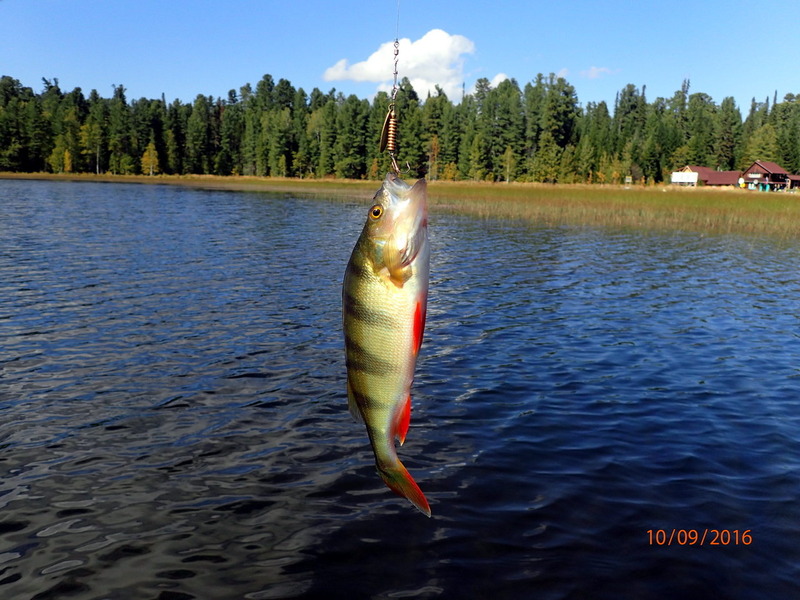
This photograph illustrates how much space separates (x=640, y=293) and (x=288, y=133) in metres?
126

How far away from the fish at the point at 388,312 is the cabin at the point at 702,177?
131641 mm

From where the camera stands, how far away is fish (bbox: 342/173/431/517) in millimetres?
2746

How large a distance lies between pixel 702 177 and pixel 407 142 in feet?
207

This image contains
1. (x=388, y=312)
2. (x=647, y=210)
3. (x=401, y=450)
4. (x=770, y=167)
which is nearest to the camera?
(x=388, y=312)

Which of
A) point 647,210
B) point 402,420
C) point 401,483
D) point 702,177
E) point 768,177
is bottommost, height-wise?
point 401,483

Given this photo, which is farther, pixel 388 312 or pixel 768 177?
pixel 768 177

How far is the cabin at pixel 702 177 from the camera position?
4715 inches

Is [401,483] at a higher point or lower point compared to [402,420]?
lower

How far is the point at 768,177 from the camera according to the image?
117 meters

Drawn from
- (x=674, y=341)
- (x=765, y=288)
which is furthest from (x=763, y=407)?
(x=765, y=288)
